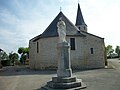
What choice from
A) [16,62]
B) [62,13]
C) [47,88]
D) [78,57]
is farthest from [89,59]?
[16,62]

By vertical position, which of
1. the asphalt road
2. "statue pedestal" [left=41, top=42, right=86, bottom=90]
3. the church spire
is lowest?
the asphalt road

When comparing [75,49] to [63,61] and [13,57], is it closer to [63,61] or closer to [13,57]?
[63,61]

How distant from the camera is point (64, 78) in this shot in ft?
30.8

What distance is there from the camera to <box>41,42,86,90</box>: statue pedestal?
899 cm

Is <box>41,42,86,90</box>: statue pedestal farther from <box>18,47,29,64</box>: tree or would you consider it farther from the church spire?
<box>18,47,29,64</box>: tree

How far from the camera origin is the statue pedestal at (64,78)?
29.5ft

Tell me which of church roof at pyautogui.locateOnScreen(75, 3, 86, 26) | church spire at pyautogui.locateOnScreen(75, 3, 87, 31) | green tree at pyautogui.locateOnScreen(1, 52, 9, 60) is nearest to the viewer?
church spire at pyautogui.locateOnScreen(75, 3, 87, 31)

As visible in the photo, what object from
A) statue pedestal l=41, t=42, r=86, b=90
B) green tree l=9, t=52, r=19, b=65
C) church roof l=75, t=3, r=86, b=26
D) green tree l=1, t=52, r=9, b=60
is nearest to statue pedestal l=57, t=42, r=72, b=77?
statue pedestal l=41, t=42, r=86, b=90

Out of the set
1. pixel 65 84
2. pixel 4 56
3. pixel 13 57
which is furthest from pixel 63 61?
pixel 4 56

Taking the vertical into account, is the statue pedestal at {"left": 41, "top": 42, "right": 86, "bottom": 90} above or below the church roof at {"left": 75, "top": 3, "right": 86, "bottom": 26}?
below

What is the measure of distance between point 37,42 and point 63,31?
15873 mm

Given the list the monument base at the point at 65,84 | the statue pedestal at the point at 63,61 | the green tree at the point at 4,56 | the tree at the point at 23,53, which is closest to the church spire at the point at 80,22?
the tree at the point at 23,53

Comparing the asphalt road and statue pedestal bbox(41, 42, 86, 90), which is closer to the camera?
statue pedestal bbox(41, 42, 86, 90)

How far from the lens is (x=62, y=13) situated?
A: 26.0 m
